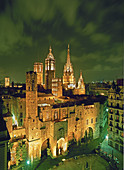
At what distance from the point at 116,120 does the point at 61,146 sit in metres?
12.8

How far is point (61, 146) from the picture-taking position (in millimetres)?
25328

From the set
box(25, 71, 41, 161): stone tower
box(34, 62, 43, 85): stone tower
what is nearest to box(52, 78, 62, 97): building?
box(34, 62, 43, 85): stone tower

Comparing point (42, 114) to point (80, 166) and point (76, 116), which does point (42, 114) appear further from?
point (80, 166)

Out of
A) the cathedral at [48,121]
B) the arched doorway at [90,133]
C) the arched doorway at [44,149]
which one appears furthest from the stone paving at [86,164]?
the arched doorway at [90,133]

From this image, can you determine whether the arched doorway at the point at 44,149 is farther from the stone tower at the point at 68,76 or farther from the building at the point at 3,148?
the stone tower at the point at 68,76

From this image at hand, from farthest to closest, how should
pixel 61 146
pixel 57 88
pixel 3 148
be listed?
pixel 57 88
pixel 61 146
pixel 3 148

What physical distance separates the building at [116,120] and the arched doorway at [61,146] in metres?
9.76

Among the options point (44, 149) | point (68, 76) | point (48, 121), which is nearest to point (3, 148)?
point (48, 121)

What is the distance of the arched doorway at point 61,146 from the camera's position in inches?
953

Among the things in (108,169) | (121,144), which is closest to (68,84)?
(121,144)

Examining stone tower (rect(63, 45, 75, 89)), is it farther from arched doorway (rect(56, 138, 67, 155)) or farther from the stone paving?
the stone paving

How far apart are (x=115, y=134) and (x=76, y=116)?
870 centimetres

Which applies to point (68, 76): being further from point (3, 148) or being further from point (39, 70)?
point (3, 148)

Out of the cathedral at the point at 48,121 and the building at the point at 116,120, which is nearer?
the cathedral at the point at 48,121
